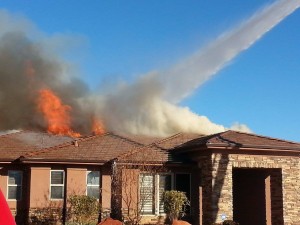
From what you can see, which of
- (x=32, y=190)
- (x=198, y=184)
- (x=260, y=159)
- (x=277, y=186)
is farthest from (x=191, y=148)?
(x=32, y=190)

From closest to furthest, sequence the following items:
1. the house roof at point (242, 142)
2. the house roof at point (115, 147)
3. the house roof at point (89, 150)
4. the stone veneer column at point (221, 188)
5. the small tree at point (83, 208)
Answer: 1. the small tree at point (83, 208)
2. the stone veneer column at point (221, 188)
3. the house roof at point (242, 142)
4. the house roof at point (115, 147)
5. the house roof at point (89, 150)

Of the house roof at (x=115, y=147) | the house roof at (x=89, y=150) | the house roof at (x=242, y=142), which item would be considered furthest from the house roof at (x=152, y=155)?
the house roof at (x=89, y=150)

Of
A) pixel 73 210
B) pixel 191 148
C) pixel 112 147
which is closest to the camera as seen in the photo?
pixel 73 210

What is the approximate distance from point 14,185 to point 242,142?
10591 millimetres

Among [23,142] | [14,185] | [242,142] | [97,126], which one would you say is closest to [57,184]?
[14,185]

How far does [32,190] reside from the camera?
20.0 meters

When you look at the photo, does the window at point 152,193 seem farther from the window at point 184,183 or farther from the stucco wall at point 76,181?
the stucco wall at point 76,181

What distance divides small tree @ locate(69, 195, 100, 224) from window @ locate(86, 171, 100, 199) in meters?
1.35

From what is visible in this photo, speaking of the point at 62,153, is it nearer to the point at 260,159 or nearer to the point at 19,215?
the point at 19,215

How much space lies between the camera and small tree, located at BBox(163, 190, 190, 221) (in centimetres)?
1961

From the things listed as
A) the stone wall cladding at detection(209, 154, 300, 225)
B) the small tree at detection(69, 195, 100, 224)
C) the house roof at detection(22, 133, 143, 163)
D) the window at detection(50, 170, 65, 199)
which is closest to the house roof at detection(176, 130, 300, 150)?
the stone wall cladding at detection(209, 154, 300, 225)

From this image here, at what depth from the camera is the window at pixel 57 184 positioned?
20.5 metres

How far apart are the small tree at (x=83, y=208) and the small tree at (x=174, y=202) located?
3010 mm

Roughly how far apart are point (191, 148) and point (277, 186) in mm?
4398
